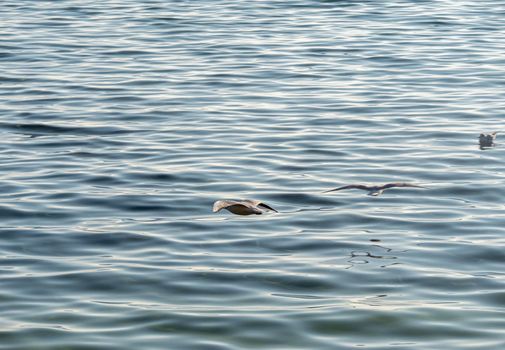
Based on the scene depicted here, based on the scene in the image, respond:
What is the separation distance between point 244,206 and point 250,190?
0.77 metres

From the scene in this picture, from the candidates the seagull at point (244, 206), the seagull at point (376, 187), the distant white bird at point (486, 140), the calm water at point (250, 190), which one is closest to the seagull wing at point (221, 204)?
the seagull at point (244, 206)

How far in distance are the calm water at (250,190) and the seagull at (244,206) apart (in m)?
0.08

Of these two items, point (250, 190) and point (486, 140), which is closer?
point (250, 190)

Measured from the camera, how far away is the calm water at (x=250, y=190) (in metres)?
6.26

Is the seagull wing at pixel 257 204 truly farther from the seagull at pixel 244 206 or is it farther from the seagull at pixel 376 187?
the seagull at pixel 376 187

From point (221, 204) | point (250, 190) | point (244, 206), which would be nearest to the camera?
point (221, 204)

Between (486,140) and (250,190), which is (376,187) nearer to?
(250,190)

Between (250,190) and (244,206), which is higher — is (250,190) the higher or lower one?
the lower one

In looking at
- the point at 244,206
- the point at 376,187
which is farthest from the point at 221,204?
the point at 376,187

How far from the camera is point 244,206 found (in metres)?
8.27

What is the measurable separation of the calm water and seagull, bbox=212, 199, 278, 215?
0.08 m

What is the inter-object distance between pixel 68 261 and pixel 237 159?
306cm

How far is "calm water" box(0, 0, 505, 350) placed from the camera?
6.26 m

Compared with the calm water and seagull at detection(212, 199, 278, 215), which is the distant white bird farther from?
seagull at detection(212, 199, 278, 215)
